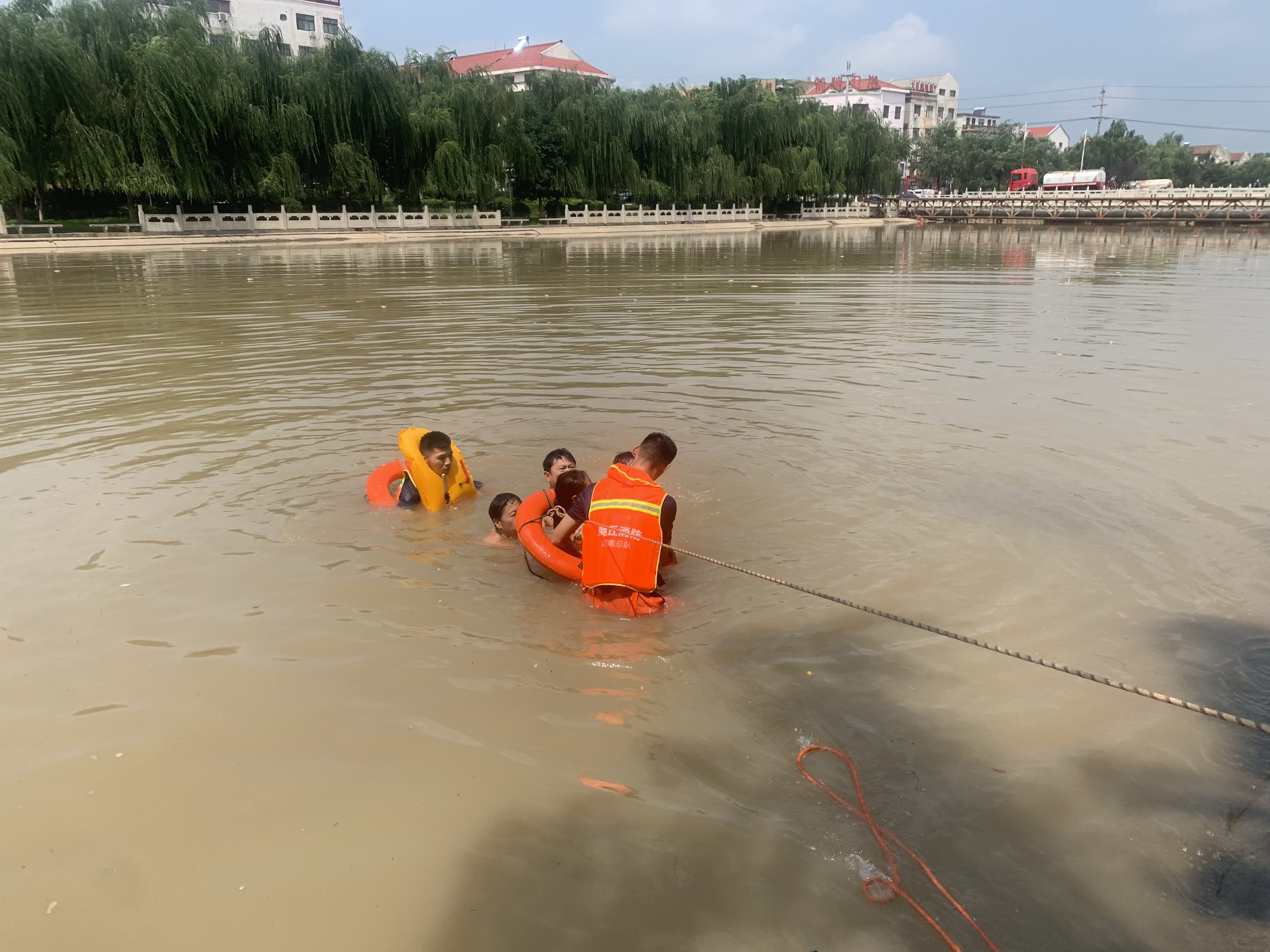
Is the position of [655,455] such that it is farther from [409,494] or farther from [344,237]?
[344,237]

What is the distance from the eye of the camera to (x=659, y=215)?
4778cm

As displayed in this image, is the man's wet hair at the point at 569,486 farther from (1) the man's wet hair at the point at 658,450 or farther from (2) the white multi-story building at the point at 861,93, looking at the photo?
(2) the white multi-story building at the point at 861,93

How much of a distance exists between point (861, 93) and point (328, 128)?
88310 millimetres

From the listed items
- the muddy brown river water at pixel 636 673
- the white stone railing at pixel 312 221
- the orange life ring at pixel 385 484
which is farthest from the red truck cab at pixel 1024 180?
the orange life ring at pixel 385 484

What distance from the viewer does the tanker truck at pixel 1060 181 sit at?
265ft

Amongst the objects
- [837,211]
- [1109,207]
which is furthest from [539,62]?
[1109,207]

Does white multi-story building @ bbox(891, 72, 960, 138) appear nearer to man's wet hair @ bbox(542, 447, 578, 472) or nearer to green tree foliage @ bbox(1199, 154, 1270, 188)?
green tree foliage @ bbox(1199, 154, 1270, 188)

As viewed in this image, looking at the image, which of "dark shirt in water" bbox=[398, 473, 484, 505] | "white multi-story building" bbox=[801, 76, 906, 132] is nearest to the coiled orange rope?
"dark shirt in water" bbox=[398, 473, 484, 505]

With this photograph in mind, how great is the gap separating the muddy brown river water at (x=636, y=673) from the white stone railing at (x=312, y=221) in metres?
28.8

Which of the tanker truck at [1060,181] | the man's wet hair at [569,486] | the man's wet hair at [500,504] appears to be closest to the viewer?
the man's wet hair at [569,486]

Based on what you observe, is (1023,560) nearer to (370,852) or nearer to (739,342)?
(370,852)

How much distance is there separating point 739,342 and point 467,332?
425 cm

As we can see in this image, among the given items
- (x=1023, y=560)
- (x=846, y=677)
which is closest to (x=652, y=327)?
(x=1023, y=560)

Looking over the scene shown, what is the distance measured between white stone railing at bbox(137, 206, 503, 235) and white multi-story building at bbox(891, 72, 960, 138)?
282 ft
